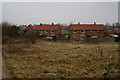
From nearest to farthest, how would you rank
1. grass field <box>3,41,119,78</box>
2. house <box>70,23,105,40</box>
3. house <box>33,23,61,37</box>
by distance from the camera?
grass field <box>3,41,119,78</box>, house <box>70,23,105,40</box>, house <box>33,23,61,37</box>

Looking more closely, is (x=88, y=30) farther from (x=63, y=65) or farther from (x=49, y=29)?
(x=63, y=65)

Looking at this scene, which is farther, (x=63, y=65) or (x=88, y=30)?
(x=88, y=30)

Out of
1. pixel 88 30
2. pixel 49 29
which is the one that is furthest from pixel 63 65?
pixel 49 29

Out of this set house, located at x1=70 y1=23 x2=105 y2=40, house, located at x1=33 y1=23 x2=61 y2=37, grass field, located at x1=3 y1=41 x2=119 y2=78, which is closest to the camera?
grass field, located at x1=3 y1=41 x2=119 y2=78

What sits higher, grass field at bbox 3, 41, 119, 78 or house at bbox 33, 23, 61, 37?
house at bbox 33, 23, 61, 37

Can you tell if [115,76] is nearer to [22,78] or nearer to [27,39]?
[22,78]

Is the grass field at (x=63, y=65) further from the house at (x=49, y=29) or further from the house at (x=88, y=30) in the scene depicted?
the house at (x=49, y=29)

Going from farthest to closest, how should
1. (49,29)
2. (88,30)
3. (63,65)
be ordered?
(49,29) < (88,30) < (63,65)

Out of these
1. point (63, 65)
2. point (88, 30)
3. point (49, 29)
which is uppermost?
point (49, 29)

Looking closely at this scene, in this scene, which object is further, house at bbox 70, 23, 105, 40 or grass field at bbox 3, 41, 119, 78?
house at bbox 70, 23, 105, 40

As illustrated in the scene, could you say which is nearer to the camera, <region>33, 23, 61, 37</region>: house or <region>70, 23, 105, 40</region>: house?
<region>70, 23, 105, 40</region>: house

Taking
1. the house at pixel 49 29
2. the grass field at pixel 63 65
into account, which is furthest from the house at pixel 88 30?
the grass field at pixel 63 65

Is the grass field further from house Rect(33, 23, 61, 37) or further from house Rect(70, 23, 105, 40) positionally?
house Rect(33, 23, 61, 37)

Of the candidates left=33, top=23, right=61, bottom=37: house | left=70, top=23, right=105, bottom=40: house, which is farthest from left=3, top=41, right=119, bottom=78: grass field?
left=33, top=23, right=61, bottom=37: house
